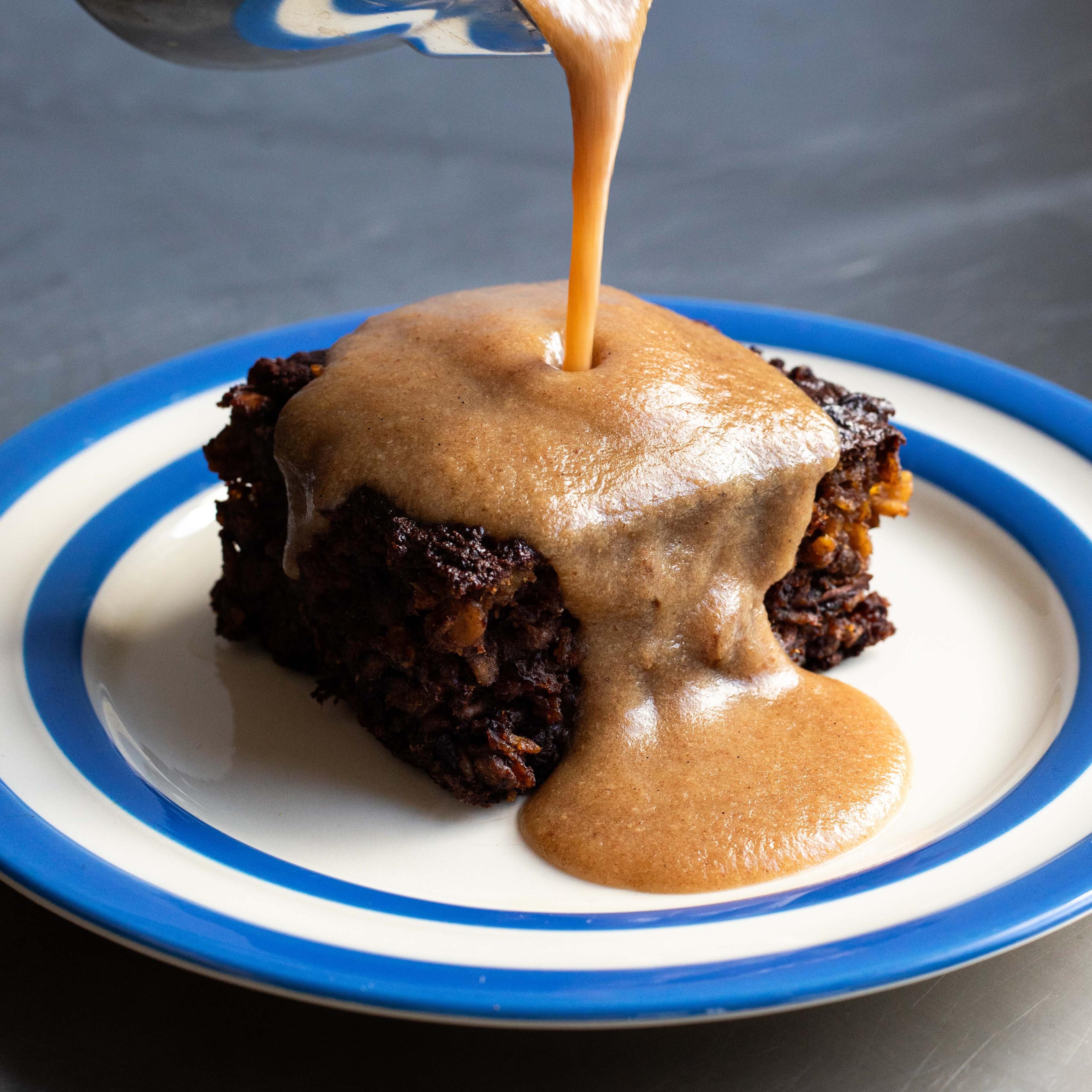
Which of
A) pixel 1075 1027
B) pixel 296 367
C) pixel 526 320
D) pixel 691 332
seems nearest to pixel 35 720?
pixel 296 367

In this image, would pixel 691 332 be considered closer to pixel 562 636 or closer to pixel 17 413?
pixel 562 636

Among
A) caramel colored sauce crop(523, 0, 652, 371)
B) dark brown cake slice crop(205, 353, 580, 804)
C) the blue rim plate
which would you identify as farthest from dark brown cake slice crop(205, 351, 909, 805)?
caramel colored sauce crop(523, 0, 652, 371)

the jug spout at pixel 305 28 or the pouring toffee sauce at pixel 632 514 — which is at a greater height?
the jug spout at pixel 305 28

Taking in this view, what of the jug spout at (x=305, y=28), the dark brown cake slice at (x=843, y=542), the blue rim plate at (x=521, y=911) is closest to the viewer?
the blue rim plate at (x=521, y=911)

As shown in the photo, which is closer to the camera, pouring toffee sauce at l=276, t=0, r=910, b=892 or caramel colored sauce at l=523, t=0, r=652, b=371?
pouring toffee sauce at l=276, t=0, r=910, b=892

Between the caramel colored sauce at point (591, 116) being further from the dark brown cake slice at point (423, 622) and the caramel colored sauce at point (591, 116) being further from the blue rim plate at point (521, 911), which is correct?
the blue rim plate at point (521, 911)

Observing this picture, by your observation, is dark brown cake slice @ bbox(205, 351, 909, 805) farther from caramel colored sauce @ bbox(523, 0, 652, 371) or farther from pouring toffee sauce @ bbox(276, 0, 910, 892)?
caramel colored sauce @ bbox(523, 0, 652, 371)

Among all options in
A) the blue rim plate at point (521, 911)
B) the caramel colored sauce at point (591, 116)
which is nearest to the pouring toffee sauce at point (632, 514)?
the caramel colored sauce at point (591, 116)

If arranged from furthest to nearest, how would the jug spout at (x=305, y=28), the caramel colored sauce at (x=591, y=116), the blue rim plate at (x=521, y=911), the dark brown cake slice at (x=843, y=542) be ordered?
1. the dark brown cake slice at (x=843, y=542)
2. the caramel colored sauce at (x=591, y=116)
3. the jug spout at (x=305, y=28)
4. the blue rim plate at (x=521, y=911)
